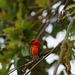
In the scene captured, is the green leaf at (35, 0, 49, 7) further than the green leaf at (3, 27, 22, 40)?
Yes

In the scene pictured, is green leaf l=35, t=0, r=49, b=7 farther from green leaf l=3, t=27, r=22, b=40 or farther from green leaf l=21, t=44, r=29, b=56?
green leaf l=21, t=44, r=29, b=56

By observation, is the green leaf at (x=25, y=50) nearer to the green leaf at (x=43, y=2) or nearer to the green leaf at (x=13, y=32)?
the green leaf at (x=13, y=32)

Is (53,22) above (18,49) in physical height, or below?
above

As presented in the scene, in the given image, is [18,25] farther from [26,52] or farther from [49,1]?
[49,1]

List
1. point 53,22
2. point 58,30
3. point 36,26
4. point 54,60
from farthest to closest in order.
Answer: point 36,26 < point 53,22 < point 58,30 < point 54,60

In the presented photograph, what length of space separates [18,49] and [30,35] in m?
0.35

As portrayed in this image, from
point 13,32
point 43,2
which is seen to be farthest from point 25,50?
point 43,2

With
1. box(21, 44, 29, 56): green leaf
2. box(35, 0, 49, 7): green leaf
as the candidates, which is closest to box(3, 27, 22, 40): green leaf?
box(21, 44, 29, 56): green leaf

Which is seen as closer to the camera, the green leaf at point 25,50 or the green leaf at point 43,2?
the green leaf at point 25,50

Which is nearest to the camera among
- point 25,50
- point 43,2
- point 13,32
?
point 25,50

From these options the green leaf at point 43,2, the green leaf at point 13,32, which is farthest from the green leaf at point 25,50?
the green leaf at point 43,2

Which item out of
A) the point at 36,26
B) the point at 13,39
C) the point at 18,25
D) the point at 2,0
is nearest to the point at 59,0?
the point at 36,26

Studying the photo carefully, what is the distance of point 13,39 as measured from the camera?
10.2ft

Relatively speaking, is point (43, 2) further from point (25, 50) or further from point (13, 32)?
point (25, 50)
